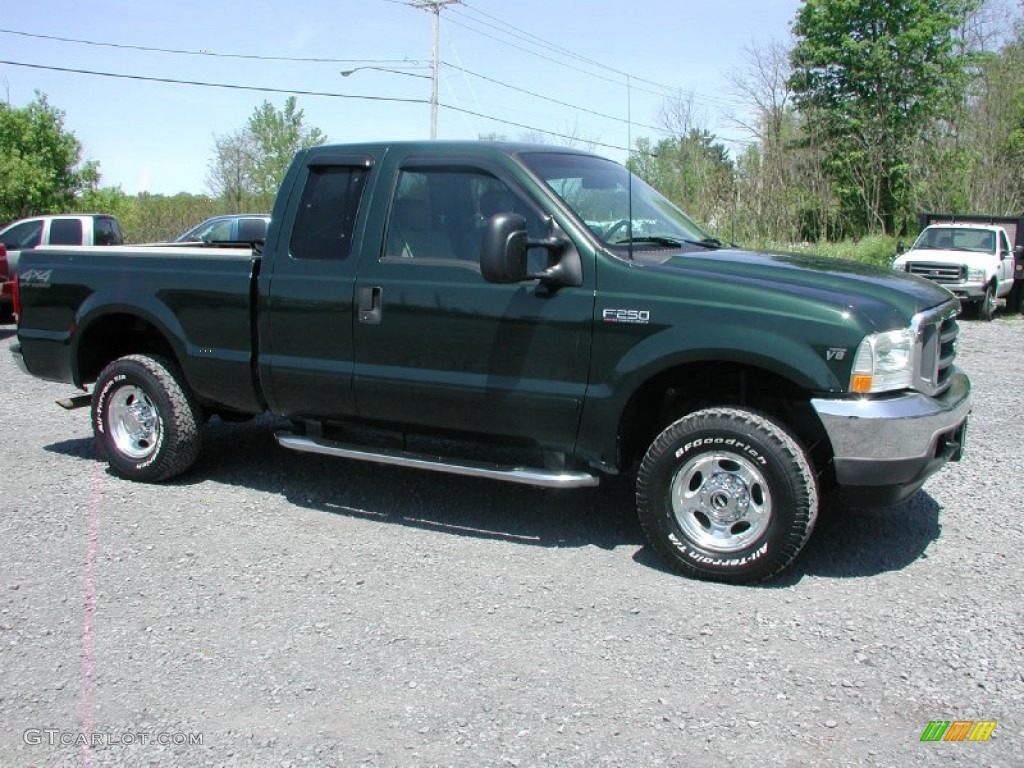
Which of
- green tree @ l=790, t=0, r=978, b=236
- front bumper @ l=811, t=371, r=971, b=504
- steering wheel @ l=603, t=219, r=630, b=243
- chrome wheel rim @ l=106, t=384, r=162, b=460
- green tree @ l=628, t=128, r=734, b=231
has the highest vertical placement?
green tree @ l=790, t=0, r=978, b=236

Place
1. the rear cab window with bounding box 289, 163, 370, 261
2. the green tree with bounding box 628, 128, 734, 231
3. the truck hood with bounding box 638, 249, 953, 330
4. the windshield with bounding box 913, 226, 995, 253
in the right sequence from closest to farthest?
the truck hood with bounding box 638, 249, 953, 330 → the rear cab window with bounding box 289, 163, 370, 261 → the windshield with bounding box 913, 226, 995, 253 → the green tree with bounding box 628, 128, 734, 231

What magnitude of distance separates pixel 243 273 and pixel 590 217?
2.07m

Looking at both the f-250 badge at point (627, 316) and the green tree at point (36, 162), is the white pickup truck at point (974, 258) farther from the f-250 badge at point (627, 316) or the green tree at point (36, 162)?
the green tree at point (36, 162)

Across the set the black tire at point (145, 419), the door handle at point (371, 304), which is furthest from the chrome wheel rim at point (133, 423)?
the door handle at point (371, 304)

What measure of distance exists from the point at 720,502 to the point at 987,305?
16.0 metres

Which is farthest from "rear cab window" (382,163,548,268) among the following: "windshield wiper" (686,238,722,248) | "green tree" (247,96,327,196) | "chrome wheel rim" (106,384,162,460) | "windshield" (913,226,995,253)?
"green tree" (247,96,327,196)

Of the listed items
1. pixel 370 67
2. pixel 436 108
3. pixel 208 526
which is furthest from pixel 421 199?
pixel 436 108

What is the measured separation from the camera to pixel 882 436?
4141mm

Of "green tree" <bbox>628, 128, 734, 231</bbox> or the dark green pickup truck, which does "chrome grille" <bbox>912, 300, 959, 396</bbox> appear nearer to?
the dark green pickup truck

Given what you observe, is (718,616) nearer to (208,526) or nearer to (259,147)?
(208,526)

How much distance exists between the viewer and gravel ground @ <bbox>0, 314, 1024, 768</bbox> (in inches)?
126

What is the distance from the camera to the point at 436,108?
32.4m

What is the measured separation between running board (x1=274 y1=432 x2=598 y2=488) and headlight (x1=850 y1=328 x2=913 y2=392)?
132cm

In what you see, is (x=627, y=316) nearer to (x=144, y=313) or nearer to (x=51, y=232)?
(x=144, y=313)
